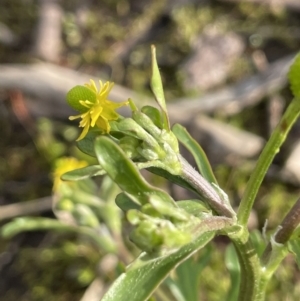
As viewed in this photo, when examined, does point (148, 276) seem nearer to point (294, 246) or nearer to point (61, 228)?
point (294, 246)

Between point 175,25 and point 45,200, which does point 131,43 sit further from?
point 45,200

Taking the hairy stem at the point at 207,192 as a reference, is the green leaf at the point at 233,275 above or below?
below

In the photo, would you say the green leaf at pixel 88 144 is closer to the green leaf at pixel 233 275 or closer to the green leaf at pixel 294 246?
the green leaf at pixel 294 246

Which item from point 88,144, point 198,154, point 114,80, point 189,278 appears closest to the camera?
point 88,144

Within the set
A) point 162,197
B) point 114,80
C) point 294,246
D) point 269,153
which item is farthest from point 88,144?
point 114,80

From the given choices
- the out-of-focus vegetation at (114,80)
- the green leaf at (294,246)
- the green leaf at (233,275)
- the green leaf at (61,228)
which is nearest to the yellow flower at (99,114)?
the green leaf at (294,246)

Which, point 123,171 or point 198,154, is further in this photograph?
point 198,154

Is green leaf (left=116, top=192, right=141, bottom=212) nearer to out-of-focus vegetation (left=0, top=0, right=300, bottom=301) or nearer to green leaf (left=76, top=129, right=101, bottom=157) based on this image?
green leaf (left=76, top=129, right=101, bottom=157)
